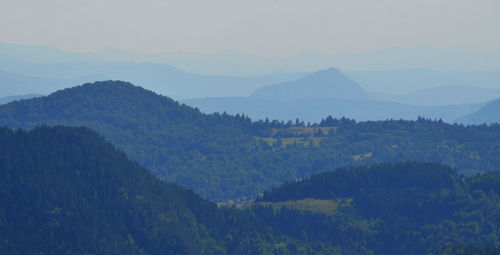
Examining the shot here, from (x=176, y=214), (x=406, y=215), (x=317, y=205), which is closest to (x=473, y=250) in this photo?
(x=176, y=214)

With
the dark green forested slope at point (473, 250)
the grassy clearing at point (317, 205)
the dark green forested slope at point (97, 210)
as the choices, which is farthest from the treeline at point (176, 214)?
the grassy clearing at point (317, 205)

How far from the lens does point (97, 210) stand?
155 m

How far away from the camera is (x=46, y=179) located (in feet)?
Answer: 513

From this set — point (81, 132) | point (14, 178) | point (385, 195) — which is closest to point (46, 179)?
point (14, 178)

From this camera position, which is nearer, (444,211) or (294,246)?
(294,246)

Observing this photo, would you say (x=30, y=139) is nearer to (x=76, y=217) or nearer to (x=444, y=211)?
(x=76, y=217)

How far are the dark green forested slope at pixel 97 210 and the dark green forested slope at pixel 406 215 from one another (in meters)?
7.96

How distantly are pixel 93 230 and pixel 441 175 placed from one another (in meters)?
71.0

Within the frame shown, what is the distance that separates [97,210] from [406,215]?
56.0 metres

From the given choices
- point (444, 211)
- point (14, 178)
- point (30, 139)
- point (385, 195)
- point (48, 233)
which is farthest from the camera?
point (385, 195)

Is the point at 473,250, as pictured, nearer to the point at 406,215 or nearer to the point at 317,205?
the point at 406,215

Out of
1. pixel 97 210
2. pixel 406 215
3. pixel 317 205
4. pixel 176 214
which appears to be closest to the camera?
pixel 97 210

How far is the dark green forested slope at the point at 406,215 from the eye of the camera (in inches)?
6772

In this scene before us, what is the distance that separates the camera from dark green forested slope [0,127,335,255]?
147 metres
